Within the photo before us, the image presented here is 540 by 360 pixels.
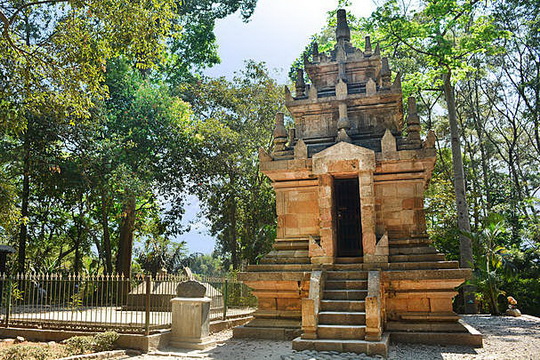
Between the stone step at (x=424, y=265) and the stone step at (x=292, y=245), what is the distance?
7.29ft

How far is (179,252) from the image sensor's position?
112ft

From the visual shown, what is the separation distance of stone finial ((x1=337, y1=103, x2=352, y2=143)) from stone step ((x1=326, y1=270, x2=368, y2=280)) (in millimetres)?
3330

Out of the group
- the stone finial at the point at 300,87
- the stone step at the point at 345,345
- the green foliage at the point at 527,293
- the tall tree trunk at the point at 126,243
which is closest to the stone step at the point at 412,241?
the stone step at the point at 345,345

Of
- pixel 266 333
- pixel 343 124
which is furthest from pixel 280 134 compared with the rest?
pixel 266 333

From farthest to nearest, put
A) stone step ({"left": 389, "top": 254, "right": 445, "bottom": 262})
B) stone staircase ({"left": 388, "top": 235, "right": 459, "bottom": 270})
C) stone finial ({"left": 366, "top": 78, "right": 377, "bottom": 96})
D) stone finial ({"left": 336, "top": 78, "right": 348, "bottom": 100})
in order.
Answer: stone finial ({"left": 336, "top": 78, "right": 348, "bottom": 100}), stone finial ({"left": 366, "top": 78, "right": 377, "bottom": 96}), stone step ({"left": 389, "top": 254, "right": 445, "bottom": 262}), stone staircase ({"left": 388, "top": 235, "right": 459, "bottom": 270})

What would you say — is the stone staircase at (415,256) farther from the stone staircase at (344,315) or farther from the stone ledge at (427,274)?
the stone staircase at (344,315)

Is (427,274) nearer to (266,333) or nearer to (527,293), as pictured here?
(266,333)

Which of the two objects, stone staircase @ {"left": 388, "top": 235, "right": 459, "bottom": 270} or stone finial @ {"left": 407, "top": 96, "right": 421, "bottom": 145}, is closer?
stone staircase @ {"left": 388, "top": 235, "right": 459, "bottom": 270}

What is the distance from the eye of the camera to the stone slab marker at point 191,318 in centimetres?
952

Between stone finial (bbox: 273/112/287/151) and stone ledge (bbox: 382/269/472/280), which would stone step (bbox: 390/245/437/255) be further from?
stone finial (bbox: 273/112/287/151)

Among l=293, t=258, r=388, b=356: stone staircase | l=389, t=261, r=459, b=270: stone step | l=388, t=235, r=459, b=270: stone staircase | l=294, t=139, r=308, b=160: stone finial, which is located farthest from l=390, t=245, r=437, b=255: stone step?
l=294, t=139, r=308, b=160: stone finial

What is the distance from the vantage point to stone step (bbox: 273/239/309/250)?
11.0m

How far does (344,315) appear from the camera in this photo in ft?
28.6

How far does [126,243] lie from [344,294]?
14367mm
